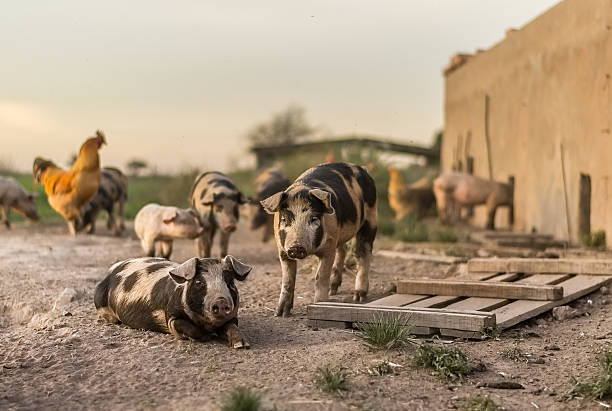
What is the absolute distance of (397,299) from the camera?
21.8 ft

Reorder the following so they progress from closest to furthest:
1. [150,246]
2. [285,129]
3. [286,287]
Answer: [286,287] < [150,246] < [285,129]

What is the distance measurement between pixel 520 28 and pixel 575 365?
1100cm

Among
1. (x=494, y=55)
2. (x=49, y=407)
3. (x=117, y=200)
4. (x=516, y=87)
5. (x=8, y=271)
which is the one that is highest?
(x=494, y=55)

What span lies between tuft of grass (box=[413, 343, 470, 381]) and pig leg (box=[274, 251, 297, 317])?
1.59 meters

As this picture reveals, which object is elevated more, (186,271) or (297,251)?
(297,251)

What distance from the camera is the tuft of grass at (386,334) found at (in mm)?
5094

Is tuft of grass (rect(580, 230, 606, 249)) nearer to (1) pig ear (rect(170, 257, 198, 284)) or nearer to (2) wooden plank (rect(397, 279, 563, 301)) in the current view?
(2) wooden plank (rect(397, 279, 563, 301))

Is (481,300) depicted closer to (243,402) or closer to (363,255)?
(363,255)

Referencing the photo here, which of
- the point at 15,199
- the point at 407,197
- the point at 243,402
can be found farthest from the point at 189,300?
the point at 407,197

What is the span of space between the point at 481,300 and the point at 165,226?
3.73 metres

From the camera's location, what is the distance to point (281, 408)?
4.04 meters

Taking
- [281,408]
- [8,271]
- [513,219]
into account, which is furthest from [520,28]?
[281,408]

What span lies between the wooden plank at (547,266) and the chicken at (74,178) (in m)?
5.80

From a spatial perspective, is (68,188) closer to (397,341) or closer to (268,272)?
(268,272)
